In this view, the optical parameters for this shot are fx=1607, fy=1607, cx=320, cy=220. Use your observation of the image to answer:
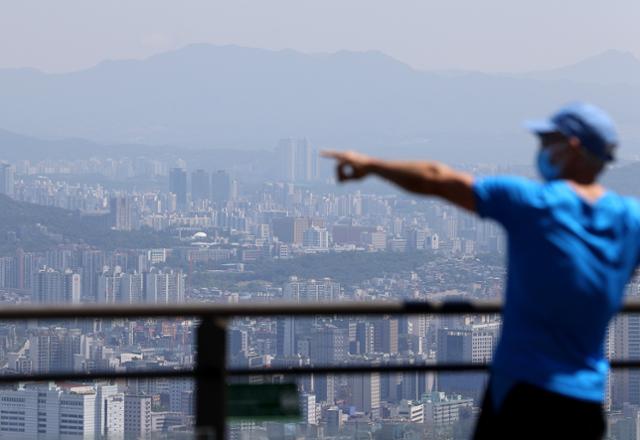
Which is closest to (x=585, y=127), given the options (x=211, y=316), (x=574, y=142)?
(x=574, y=142)

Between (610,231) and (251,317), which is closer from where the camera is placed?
(610,231)

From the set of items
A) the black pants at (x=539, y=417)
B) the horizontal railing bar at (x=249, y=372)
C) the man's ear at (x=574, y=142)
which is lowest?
the black pants at (x=539, y=417)

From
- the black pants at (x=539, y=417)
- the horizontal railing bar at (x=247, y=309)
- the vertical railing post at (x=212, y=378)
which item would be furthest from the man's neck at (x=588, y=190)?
the vertical railing post at (x=212, y=378)

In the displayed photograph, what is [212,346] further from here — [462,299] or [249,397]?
[462,299]


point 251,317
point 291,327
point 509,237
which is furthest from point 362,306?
point 291,327

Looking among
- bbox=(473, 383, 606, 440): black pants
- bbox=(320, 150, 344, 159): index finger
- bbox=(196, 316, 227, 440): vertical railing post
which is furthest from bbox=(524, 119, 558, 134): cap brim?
bbox=(196, 316, 227, 440): vertical railing post

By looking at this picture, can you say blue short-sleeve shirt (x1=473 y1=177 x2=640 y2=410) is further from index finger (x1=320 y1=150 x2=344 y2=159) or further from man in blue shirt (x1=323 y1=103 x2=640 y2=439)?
→ index finger (x1=320 y1=150 x2=344 y2=159)

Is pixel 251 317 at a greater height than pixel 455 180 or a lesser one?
lesser

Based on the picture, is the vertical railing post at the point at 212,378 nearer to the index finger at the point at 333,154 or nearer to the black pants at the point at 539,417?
the index finger at the point at 333,154
